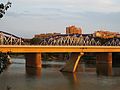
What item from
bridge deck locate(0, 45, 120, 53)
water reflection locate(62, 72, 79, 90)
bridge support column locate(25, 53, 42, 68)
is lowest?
water reflection locate(62, 72, 79, 90)

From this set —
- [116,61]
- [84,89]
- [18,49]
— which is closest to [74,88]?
[84,89]

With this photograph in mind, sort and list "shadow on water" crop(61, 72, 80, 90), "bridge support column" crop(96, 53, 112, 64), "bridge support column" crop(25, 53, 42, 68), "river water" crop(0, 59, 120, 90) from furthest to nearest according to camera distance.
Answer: "bridge support column" crop(96, 53, 112, 64), "bridge support column" crop(25, 53, 42, 68), "shadow on water" crop(61, 72, 80, 90), "river water" crop(0, 59, 120, 90)

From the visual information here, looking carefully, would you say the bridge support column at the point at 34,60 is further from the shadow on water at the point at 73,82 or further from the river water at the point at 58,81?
the shadow on water at the point at 73,82

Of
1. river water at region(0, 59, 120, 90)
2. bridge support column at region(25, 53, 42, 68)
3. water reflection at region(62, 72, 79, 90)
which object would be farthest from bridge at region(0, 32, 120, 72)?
water reflection at region(62, 72, 79, 90)

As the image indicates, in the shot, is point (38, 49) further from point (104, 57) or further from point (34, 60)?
point (104, 57)

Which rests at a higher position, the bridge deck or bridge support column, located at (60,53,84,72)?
the bridge deck

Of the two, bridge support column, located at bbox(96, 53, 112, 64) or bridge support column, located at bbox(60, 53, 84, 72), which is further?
bridge support column, located at bbox(96, 53, 112, 64)

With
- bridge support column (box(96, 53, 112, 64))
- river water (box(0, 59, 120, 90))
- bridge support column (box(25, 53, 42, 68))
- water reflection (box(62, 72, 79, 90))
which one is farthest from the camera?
bridge support column (box(96, 53, 112, 64))

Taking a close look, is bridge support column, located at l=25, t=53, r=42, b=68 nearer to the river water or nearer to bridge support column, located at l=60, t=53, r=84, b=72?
bridge support column, located at l=60, t=53, r=84, b=72

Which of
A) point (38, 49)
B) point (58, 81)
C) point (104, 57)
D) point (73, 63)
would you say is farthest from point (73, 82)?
point (104, 57)

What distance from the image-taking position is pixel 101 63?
83.2 metres

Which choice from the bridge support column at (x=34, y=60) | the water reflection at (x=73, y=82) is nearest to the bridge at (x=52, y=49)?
the bridge support column at (x=34, y=60)

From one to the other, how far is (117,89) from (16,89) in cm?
1169

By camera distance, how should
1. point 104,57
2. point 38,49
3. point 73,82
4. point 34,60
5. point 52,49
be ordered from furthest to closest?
1. point 104,57
2. point 34,60
3. point 52,49
4. point 38,49
5. point 73,82
